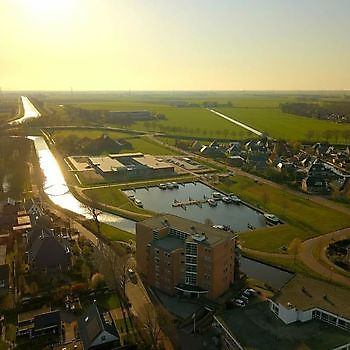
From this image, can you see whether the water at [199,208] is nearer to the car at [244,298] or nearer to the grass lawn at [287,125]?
the car at [244,298]

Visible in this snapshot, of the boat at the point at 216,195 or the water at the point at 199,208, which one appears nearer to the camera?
the water at the point at 199,208

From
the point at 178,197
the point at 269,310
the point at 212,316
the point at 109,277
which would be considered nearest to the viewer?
the point at 269,310

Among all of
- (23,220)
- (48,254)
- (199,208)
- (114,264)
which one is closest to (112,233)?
(114,264)

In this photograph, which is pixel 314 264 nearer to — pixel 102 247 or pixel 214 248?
pixel 214 248

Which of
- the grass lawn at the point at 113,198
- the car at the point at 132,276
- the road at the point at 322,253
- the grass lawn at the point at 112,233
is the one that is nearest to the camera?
the car at the point at 132,276

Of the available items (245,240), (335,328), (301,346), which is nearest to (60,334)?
(301,346)

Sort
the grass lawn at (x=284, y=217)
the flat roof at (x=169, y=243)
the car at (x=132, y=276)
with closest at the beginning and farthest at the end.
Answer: the flat roof at (x=169, y=243) → the car at (x=132, y=276) → the grass lawn at (x=284, y=217)

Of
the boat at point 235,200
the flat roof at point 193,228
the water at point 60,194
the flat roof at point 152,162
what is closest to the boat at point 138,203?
the water at point 60,194

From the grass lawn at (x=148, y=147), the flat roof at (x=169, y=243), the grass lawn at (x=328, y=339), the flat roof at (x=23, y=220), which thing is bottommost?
the grass lawn at (x=148, y=147)
